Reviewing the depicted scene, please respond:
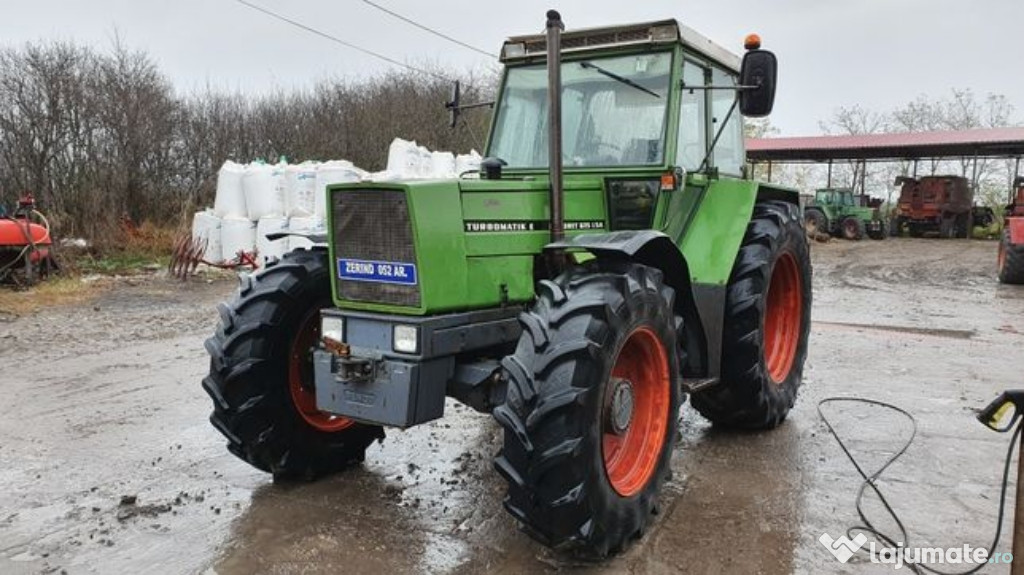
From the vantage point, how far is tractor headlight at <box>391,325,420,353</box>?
3230 millimetres

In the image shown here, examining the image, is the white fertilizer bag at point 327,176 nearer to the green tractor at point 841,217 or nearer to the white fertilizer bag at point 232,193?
the white fertilizer bag at point 232,193

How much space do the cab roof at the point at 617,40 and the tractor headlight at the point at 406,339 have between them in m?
1.92

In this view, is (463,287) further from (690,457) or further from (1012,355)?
(1012,355)

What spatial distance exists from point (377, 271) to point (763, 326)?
232cm

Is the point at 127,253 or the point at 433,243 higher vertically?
the point at 433,243

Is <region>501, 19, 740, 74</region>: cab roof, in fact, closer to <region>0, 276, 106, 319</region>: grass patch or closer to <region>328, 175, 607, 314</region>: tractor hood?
<region>328, 175, 607, 314</region>: tractor hood

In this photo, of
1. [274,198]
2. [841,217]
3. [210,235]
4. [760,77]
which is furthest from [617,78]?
[841,217]

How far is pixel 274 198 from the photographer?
1274cm

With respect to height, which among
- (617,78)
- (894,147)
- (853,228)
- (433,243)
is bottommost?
(853,228)

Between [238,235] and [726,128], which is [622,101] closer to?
[726,128]

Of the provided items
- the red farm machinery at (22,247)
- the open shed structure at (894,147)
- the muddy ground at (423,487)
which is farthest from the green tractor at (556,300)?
the open shed structure at (894,147)

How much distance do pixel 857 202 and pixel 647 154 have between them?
89.1ft

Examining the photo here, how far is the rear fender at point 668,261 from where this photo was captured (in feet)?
10.7

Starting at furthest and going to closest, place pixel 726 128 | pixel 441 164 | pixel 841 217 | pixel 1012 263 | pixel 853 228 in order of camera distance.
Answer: pixel 841 217 < pixel 853 228 < pixel 441 164 < pixel 1012 263 < pixel 726 128
